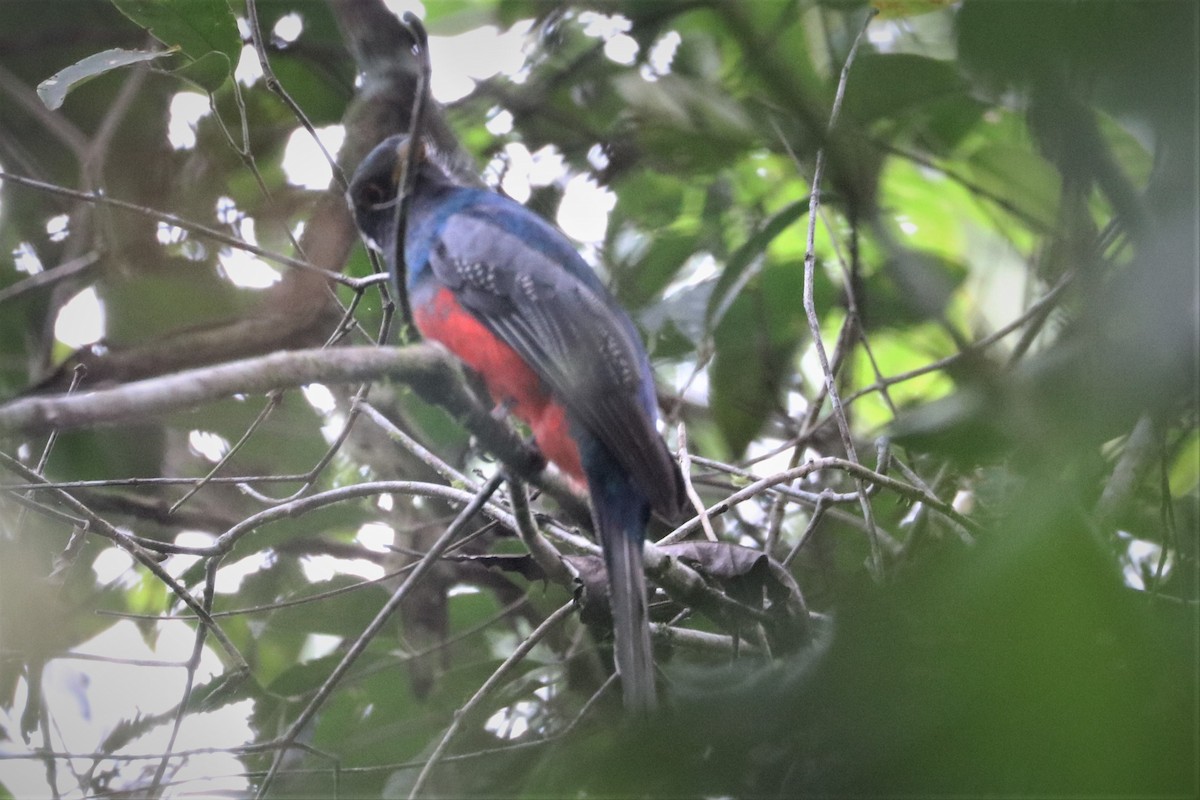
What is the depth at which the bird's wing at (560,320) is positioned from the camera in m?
1.84

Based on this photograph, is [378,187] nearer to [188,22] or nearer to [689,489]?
[188,22]

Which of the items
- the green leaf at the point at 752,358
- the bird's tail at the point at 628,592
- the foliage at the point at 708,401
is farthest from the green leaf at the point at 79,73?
the green leaf at the point at 752,358

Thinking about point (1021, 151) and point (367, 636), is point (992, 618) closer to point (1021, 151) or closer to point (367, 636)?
point (1021, 151)

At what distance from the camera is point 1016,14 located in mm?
690

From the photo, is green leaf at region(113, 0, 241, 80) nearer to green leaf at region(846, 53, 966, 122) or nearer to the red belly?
the red belly

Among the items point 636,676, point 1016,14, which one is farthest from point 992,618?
point 636,676

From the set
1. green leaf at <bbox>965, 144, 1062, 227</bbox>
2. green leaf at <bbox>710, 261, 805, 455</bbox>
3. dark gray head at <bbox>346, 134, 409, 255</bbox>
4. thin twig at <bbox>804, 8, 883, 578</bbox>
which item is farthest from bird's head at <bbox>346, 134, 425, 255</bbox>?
green leaf at <bbox>965, 144, 1062, 227</bbox>

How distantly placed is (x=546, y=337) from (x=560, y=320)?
0.06 meters

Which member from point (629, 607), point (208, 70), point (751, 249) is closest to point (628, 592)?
point (629, 607)

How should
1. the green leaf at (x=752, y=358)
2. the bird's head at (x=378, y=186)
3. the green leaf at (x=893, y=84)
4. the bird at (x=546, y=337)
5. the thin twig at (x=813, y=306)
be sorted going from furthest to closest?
the green leaf at (x=752, y=358) → the bird's head at (x=378, y=186) → the bird at (x=546, y=337) → the green leaf at (x=893, y=84) → the thin twig at (x=813, y=306)

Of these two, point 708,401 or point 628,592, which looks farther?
point 708,401

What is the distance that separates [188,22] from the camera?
76.2 inches

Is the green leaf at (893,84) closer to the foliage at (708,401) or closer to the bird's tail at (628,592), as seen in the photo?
the foliage at (708,401)

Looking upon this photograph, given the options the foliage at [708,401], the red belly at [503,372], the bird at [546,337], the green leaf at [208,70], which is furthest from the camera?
the red belly at [503,372]
